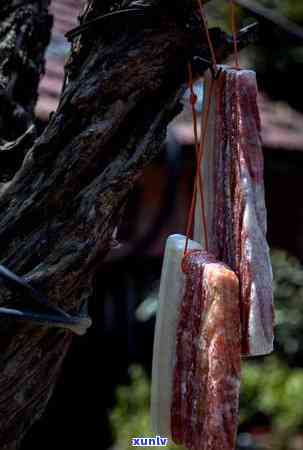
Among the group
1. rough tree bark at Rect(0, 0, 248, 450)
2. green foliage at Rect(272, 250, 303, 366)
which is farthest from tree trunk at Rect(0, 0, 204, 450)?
green foliage at Rect(272, 250, 303, 366)

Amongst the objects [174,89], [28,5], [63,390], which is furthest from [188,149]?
[174,89]

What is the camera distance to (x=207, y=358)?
3.92 feet

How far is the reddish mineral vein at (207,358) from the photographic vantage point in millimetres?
1174

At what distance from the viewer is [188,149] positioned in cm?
459

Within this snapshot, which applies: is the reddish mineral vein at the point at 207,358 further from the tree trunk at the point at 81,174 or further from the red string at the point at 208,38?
the red string at the point at 208,38

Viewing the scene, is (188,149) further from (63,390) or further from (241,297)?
(241,297)

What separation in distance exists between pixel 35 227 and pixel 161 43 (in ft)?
1.06

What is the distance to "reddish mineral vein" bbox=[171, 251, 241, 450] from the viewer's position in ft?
3.85

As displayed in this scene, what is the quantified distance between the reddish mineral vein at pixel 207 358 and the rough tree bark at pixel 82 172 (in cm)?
16

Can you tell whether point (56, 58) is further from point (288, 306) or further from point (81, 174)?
point (81, 174)

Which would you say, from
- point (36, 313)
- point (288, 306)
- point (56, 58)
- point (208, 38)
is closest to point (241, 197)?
point (208, 38)

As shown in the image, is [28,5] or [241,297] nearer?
[241,297]

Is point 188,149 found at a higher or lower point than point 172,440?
lower

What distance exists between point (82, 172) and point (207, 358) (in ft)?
1.05
